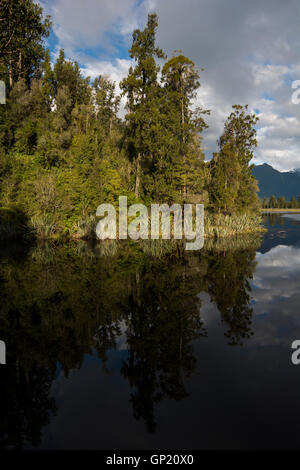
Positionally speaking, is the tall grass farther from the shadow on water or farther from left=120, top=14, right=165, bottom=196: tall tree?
the shadow on water

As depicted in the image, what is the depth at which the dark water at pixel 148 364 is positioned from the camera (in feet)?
11.3

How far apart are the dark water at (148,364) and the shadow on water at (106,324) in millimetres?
28

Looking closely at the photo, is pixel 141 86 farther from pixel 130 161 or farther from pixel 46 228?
pixel 46 228

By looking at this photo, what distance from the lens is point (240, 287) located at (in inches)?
404

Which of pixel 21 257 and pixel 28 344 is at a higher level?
pixel 21 257

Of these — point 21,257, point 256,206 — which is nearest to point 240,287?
point 21,257

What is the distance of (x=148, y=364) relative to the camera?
4.97m

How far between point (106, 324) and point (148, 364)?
2093 mm

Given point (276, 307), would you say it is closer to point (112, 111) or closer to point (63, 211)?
point (63, 211)

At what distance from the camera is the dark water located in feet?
11.3

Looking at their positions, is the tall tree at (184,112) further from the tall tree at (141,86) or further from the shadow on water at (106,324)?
the shadow on water at (106,324)

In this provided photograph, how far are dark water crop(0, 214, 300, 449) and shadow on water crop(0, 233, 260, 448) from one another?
1.1 inches

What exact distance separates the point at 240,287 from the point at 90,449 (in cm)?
837

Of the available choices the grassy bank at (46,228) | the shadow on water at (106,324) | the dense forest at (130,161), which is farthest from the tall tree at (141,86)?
the shadow on water at (106,324)
